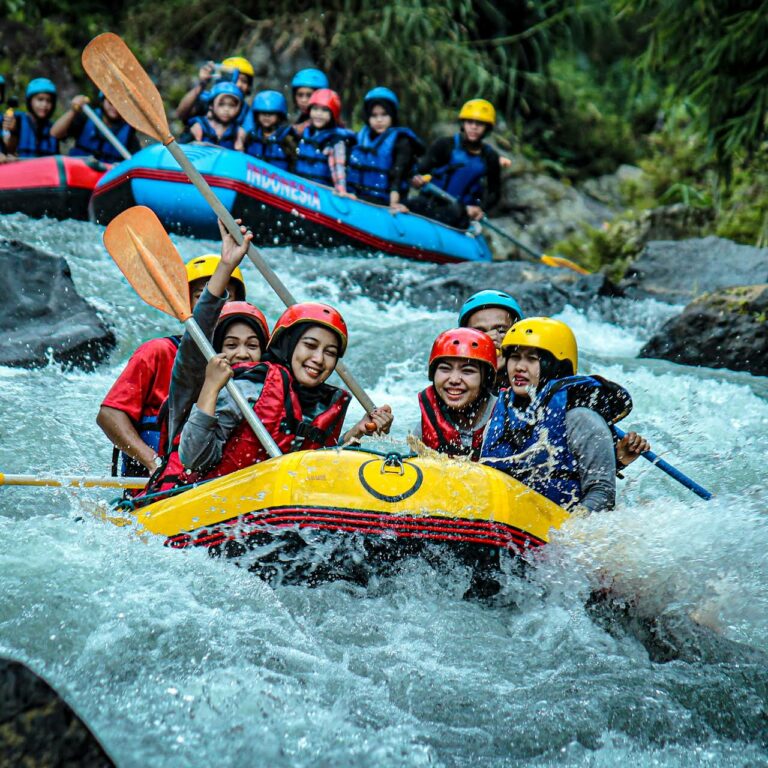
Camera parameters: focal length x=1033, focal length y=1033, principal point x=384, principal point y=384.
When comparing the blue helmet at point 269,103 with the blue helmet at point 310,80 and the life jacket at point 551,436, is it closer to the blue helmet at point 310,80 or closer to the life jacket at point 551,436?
the blue helmet at point 310,80

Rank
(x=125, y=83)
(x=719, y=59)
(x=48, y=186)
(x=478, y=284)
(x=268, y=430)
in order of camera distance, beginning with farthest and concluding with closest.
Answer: (x=48, y=186) → (x=478, y=284) → (x=719, y=59) → (x=125, y=83) → (x=268, y=430)

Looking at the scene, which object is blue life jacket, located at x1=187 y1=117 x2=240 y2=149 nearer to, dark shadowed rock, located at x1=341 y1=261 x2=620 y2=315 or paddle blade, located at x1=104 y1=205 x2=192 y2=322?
dark shadowed rock, located at x1=341 y1=261 x2=620 y2=315

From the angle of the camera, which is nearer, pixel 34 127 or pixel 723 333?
pixel 723 333

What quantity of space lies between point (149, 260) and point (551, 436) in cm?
196

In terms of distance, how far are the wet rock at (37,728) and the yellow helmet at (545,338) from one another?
2501 millimetres

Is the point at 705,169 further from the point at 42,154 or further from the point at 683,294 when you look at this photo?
→ the point at 42,154

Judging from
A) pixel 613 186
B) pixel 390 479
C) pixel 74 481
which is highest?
pixel 390 479

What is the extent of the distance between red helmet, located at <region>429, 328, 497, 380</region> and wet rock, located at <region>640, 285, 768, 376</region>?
161 inches

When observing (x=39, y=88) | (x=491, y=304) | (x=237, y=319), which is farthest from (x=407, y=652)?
(x=39, y=88)

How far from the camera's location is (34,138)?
11500mm

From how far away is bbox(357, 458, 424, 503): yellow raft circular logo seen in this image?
3.61 m

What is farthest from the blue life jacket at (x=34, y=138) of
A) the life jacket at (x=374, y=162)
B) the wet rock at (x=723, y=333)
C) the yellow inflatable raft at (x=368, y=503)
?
the yellow inflatable raft at (x=368, y=503)

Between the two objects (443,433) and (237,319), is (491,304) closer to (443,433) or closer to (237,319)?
(443,433)

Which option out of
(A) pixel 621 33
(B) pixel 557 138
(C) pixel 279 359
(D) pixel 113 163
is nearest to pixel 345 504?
(C) pixel 279 359
